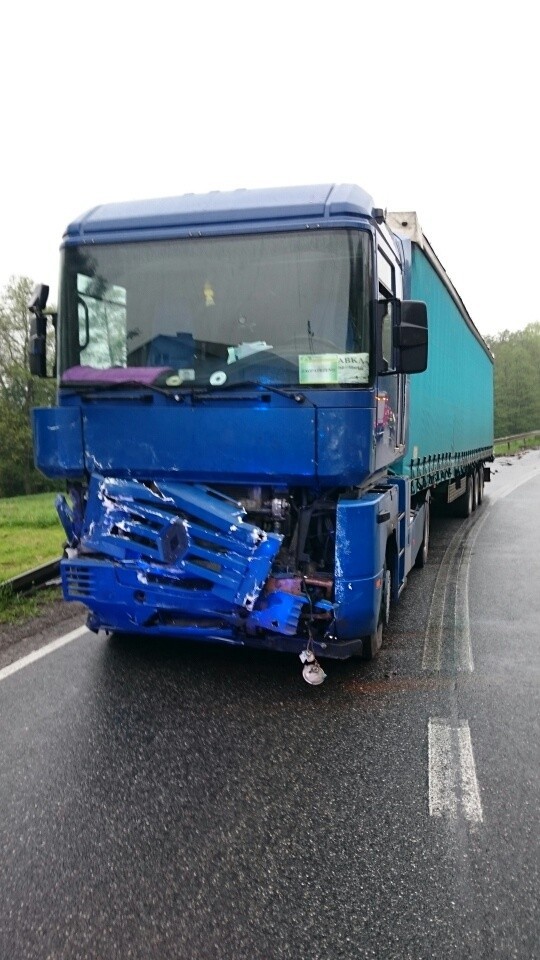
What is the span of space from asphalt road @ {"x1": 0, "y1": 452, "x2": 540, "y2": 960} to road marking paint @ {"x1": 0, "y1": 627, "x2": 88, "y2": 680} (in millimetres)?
70

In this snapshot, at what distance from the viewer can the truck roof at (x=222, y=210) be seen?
5047 millimetres

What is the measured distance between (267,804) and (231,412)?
2.37 meters

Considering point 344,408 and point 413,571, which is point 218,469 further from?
point 413,571

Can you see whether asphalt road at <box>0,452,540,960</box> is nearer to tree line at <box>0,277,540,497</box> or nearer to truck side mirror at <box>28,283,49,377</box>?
truck side mirror at <box>28,283,49,377</box>

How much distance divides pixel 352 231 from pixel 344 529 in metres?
1.90

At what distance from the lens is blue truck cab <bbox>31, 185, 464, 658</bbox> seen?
495cm

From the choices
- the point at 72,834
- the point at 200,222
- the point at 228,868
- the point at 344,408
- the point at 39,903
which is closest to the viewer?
the point at 39,903

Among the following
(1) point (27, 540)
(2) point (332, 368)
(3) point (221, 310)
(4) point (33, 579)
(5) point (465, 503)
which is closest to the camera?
(2) point (332, 368)

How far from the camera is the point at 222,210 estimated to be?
520 centimetres

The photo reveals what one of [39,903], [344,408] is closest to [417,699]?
[344,408]

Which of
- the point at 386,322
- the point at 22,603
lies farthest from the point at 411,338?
the point at 22,603

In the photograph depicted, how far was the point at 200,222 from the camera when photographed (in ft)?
17.1

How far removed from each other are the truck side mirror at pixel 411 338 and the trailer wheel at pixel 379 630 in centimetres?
151

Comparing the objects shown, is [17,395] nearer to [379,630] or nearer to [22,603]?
[22,603]
